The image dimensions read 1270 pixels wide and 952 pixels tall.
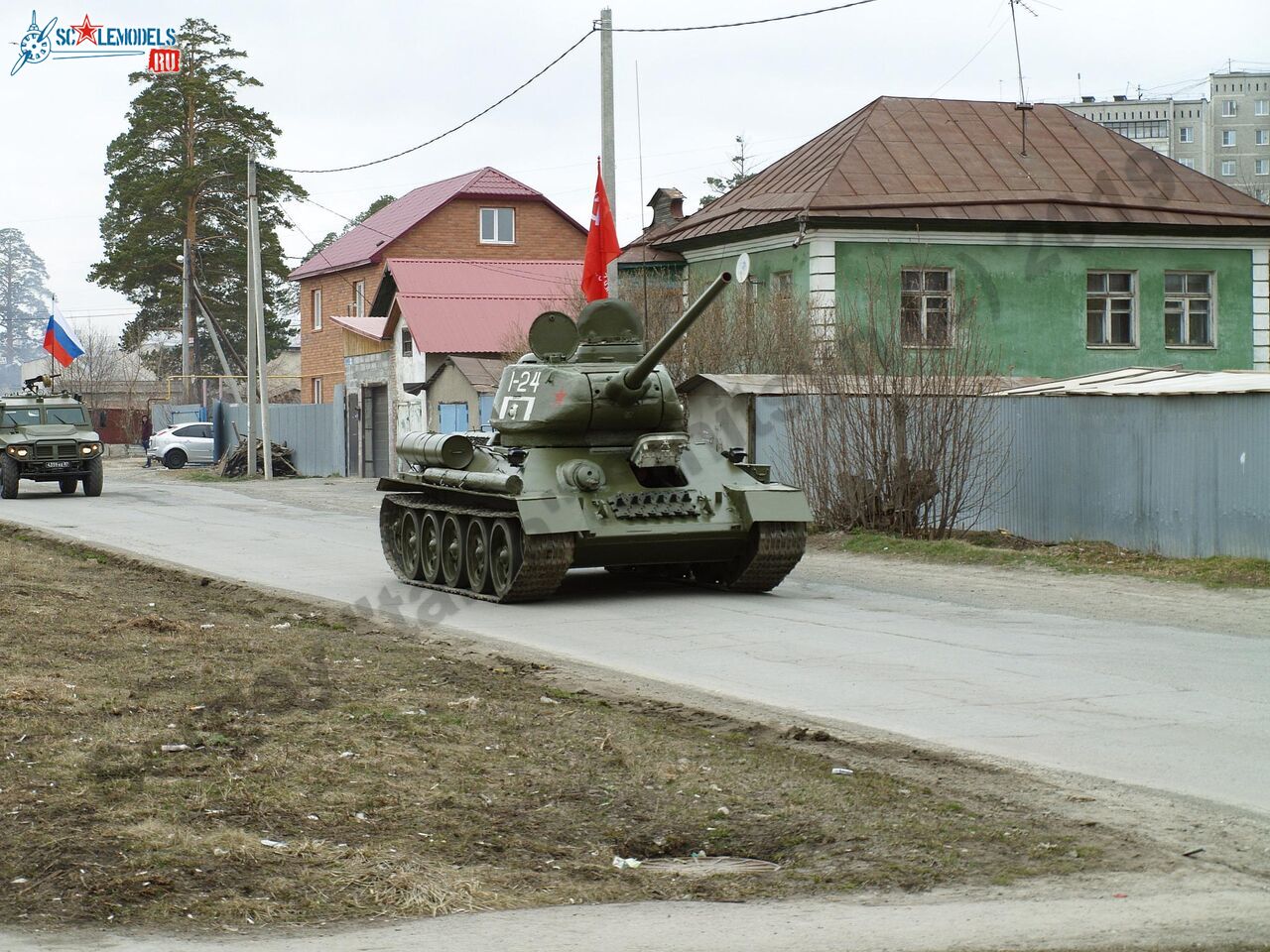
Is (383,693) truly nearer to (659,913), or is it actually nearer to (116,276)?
(659,913)

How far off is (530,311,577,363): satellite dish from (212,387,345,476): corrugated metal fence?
2510 cm

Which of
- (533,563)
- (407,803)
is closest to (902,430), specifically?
(533,563)

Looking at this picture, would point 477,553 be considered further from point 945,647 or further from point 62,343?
point 62,343

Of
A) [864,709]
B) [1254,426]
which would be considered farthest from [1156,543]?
[864,709]

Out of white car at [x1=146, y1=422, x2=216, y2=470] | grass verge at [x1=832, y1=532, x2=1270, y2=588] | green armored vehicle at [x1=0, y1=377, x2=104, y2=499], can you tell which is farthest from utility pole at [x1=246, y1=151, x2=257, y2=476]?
grass verge at [x1=832, y1=532, x2=1270, y2=588]

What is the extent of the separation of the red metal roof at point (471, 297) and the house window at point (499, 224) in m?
8.29

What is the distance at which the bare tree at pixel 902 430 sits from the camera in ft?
64.3

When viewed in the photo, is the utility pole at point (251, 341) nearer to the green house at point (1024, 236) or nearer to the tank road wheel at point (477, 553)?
the green house at point (1024, 236)

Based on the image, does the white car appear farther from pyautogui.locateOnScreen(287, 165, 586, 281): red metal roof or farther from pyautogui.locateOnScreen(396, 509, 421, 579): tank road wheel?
pyautogui.locateOnScreen(396, 509, 421, 579): tank road wheel

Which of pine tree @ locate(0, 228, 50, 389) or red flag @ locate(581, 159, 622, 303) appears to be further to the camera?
pine tree @ locate(0, 228, 50, 389)

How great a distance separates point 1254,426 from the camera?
53.1 ft

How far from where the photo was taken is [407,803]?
6.80 metres

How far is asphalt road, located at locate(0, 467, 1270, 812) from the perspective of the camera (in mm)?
8320

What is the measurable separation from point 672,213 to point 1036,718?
3170cm
